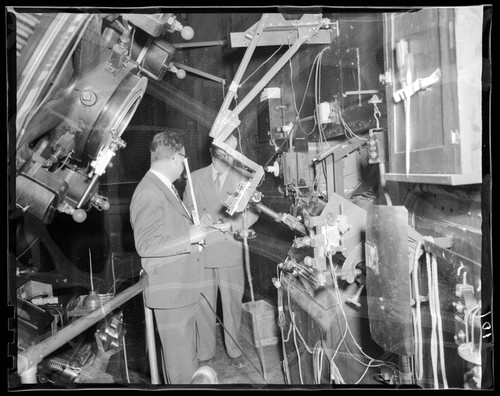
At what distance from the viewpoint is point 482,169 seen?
1321 mm

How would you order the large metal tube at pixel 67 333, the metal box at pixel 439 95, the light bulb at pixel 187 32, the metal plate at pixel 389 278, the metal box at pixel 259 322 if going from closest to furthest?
the metal box at pixel 439 95 < the metal plate at pixel 389 278 < the large metal tube at pixel 67 333 < the light bulb at pixel 187 32 < the metal box at pixel 259 322

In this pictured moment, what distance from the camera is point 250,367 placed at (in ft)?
5.60

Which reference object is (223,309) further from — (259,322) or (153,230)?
(153,230)

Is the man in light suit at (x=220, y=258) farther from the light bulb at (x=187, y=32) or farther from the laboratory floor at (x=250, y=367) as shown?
the light bulb at (x=187, y=32)

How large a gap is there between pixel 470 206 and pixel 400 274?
0.32 m

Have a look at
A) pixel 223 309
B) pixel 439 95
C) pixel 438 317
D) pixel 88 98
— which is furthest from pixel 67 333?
pixel 439 95

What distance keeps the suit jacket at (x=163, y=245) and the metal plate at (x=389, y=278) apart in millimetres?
649

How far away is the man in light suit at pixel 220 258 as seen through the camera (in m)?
1.67

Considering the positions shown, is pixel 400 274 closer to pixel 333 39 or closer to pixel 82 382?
pixel 333 39

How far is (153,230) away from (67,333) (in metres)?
0.47

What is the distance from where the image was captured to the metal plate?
137 cm

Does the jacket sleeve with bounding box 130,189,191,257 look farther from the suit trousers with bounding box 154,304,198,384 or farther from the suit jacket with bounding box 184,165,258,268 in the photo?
the suit trousers with bounding box 154,304,198,384

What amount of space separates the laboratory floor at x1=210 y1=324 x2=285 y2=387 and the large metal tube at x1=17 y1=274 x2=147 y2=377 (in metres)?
0.37

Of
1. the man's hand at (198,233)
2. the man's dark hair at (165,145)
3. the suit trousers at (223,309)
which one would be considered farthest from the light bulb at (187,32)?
the suit trousers at (223,309)
